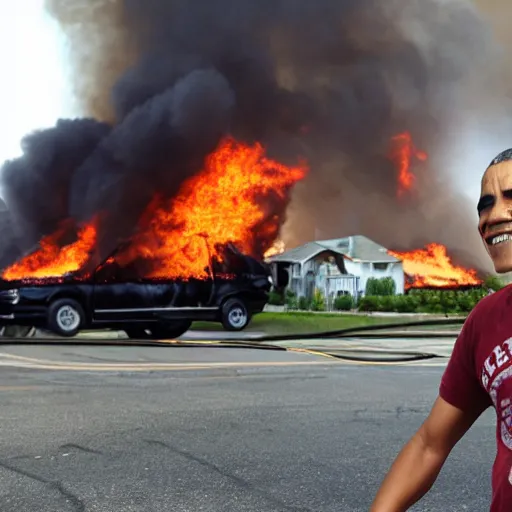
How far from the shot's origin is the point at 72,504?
3.95m

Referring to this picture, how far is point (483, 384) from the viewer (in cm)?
126

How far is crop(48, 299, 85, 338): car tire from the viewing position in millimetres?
12258

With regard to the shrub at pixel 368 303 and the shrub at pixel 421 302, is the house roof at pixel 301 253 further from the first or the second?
the shrub at pixel 421 302

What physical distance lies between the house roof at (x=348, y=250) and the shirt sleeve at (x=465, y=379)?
39.9ft

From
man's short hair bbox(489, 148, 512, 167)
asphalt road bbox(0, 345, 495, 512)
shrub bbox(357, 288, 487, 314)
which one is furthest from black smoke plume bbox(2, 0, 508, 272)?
man's short hair bbox(489, 148, 512, 167)

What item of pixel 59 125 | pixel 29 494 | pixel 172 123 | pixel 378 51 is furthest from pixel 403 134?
pixel 29 494

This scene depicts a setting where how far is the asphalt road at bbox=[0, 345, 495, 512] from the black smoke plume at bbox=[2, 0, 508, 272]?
4.57 m

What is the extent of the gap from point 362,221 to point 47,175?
22.1ft

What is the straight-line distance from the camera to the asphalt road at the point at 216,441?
407 cm

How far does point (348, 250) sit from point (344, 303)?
111 centimetres

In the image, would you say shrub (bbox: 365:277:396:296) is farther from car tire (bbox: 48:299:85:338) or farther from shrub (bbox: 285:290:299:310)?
car tire (bbox: 48:299:85:338)

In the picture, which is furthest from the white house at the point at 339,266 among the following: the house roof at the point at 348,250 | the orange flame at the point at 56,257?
the orange flame at the point at 56,257

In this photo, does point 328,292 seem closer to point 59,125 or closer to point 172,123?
point 172,123

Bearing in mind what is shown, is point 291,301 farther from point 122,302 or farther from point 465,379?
point 465,379
